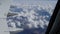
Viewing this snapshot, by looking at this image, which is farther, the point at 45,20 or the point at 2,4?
the point at 2,4

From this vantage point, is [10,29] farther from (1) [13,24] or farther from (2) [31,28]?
(2) [31,28]

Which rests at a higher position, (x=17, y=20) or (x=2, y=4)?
(x=2, y=4)

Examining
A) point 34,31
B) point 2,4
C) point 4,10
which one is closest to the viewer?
point 34,31

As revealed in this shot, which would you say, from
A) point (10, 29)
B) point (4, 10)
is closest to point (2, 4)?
point (4, 10)

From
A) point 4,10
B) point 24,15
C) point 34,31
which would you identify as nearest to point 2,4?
point 4,10

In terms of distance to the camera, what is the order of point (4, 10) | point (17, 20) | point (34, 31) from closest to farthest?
point (34, 31) < point (17, 20) < point (4, 10)

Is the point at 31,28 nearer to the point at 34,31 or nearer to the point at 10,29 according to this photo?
the point at 34,31
